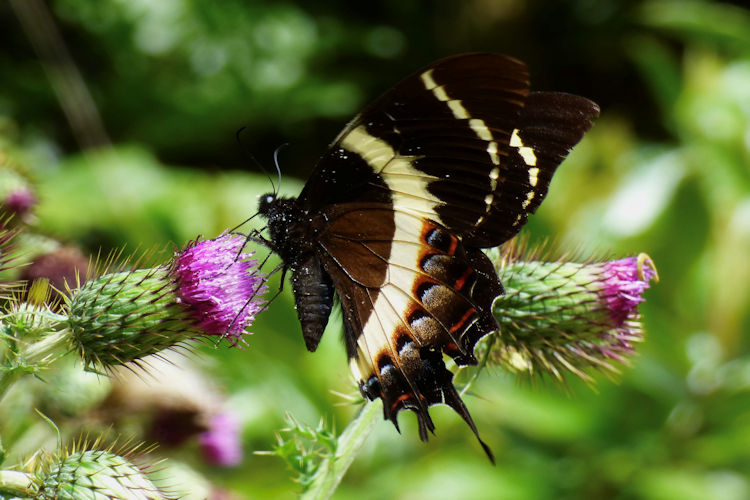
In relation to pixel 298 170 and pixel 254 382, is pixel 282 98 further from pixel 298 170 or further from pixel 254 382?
pixel 254 382

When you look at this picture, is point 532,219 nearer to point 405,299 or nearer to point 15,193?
point 405,299

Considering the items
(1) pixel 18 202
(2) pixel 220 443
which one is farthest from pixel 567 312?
(1) pixel 18 202

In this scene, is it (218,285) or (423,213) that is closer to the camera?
(218,285)

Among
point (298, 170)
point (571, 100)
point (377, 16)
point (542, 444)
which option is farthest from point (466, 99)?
point (377, 16)

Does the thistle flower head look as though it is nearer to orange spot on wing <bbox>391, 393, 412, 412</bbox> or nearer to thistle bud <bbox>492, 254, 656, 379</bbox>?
orange spot on wing <bbox>391, 393, 412, 412</bbox>

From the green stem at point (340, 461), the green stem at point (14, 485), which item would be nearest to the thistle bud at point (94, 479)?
the green stem at point (14, 485)

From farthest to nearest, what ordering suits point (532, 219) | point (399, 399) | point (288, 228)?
point (532, 219) → point (288, 228) → point (399, 399)

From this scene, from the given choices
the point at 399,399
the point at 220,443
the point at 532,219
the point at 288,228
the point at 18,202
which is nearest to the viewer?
the point at 399,399

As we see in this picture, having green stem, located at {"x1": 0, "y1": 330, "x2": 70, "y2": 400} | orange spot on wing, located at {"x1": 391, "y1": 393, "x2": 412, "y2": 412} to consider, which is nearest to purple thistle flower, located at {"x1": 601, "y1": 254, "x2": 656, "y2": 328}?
orange spot on wing, located at {"x1": 391, "y1": 393, "x2": 412, "y2": 412}
